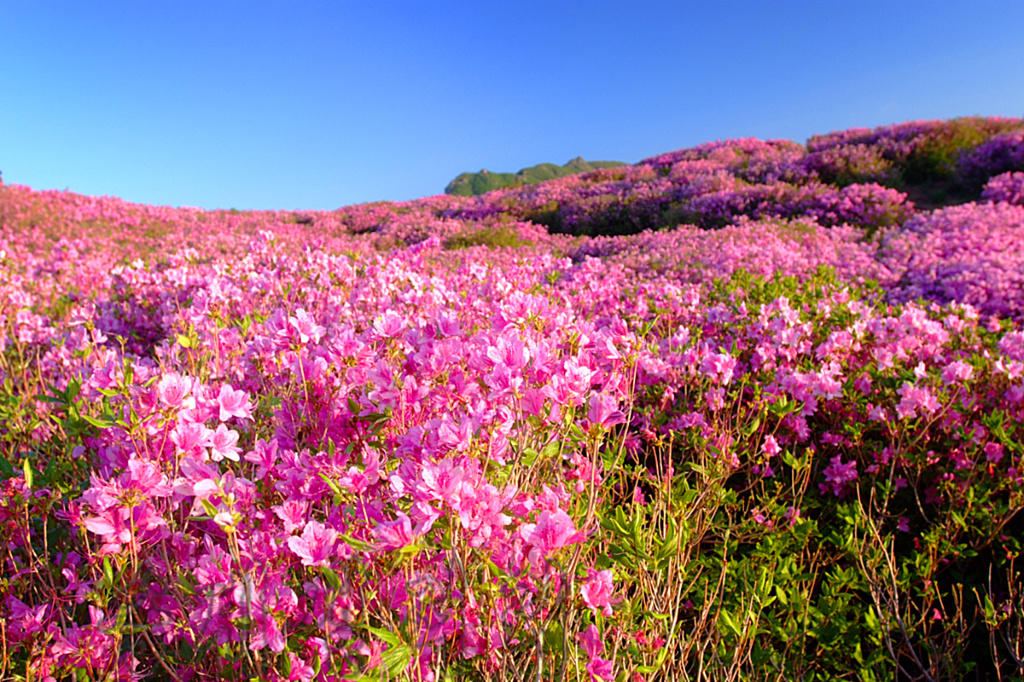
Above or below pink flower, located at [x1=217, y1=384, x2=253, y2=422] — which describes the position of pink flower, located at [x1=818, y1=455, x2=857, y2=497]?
below

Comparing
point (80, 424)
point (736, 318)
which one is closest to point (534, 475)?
point (80, 424)

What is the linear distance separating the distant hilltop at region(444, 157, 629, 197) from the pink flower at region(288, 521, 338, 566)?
217 feet

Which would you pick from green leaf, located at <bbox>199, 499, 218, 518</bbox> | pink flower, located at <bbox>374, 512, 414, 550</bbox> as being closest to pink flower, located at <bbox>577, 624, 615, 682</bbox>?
pink flower, located at <bbox>374, 512, 414, 550</bbox>

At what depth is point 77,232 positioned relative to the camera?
45.4 ft

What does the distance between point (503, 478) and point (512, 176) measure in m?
73.9

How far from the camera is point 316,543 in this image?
4.58ft

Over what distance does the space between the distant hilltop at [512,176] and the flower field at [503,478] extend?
61.9 meters

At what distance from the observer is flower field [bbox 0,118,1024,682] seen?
142 centimetres

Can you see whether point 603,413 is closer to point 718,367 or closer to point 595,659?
point 595,659

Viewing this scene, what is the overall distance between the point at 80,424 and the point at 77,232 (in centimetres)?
1542

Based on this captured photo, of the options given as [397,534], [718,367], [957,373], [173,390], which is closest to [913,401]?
[957,373]

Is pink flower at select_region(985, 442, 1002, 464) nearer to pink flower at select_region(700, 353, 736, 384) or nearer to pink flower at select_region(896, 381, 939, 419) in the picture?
pink flower at select_region(896, 381, 939, 419)

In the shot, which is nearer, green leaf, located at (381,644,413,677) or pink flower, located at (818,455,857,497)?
green leaf, located at (381,644,413,677)

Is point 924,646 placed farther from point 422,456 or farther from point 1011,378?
point 422,456
